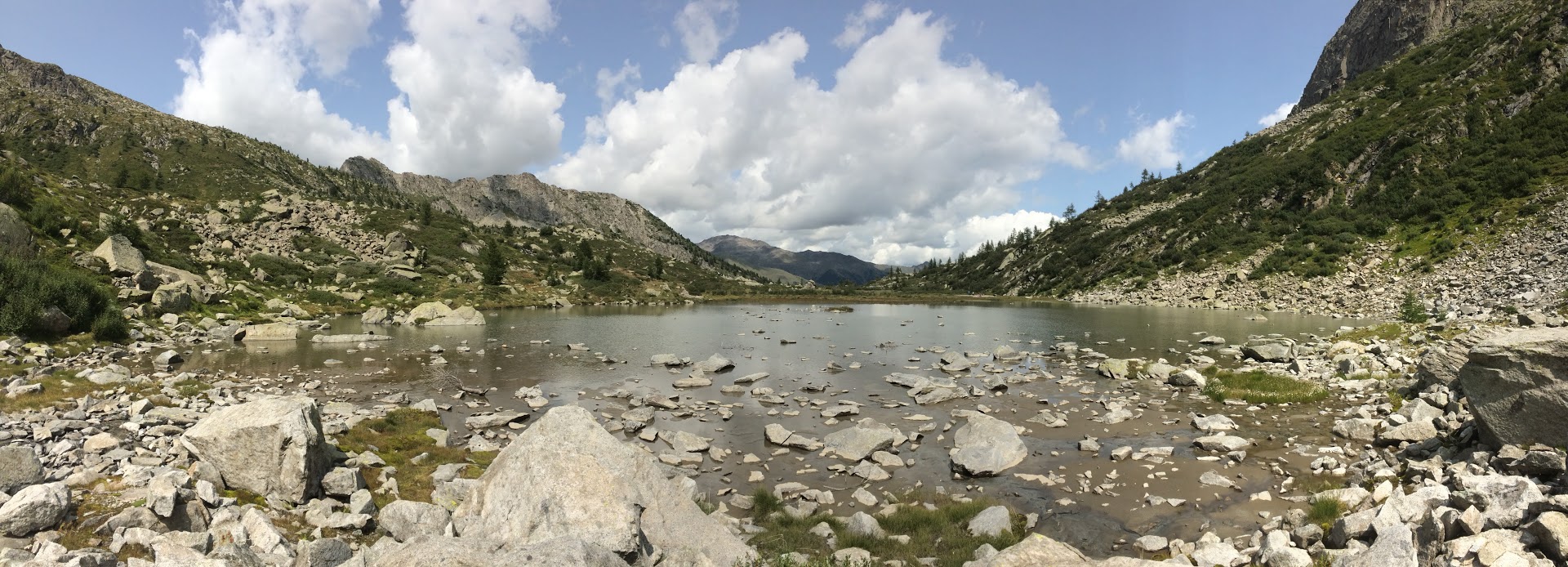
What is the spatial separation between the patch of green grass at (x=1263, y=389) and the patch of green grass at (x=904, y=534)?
1632 centimetres

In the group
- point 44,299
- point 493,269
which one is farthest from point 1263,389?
point 493,269

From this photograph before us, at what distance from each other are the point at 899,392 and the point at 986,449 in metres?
11.2

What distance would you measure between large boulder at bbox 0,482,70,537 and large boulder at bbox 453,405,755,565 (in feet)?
16.4

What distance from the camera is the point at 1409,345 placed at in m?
27.9

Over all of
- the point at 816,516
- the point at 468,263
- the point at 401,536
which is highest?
the point at 468,263

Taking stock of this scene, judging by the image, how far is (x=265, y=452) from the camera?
11.5 m

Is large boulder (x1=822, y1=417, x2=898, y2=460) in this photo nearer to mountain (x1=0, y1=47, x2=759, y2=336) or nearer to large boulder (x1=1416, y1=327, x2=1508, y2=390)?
large boulder (x1=1416, y1=327, x2=1508, y2=390)

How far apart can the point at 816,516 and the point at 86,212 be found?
101232 millimetres

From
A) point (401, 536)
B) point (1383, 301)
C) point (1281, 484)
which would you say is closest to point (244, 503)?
point (401, 536)

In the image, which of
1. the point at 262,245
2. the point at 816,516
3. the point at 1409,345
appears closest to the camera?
the point at 816,516

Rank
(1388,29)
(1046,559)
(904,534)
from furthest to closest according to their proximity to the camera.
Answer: (1388,29) < (904,534) < (1046,559)

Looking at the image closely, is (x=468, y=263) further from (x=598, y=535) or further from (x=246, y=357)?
(x=598, y=535)

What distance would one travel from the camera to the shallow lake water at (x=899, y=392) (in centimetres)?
1486

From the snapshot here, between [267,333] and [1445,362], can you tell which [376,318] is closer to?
[267,333]
